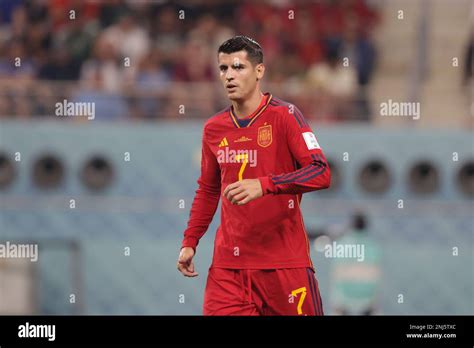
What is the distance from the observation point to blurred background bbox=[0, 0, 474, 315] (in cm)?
2003

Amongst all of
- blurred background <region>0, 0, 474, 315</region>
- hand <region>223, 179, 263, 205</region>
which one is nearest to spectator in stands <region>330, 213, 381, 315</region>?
blurred background <region>0, 0, 474, 315</region>

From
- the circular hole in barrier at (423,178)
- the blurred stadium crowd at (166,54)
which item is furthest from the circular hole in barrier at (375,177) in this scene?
the blurred stadium crowd at (166,54)

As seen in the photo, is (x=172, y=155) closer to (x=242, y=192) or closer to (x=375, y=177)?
(x=375, y=177)

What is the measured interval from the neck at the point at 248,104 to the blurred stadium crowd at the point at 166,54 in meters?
9.34

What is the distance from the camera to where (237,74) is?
945 centimetres

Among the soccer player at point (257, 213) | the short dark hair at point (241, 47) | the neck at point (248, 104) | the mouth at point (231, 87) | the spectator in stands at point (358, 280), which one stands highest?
the short dark hair at point (241, 47)

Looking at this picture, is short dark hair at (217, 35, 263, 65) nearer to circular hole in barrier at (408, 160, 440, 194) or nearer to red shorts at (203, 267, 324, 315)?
red shorts at (203, 267, 324, 315)

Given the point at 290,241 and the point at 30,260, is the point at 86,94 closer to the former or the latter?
the point at 30,260

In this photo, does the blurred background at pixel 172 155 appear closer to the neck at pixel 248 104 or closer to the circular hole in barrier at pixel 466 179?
the circular hole in barrier at pixel 466 179

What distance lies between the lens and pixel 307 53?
2036cm

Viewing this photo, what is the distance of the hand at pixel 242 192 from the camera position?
8.95m

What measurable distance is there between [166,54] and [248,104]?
11010mm

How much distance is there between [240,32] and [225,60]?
432 inches
